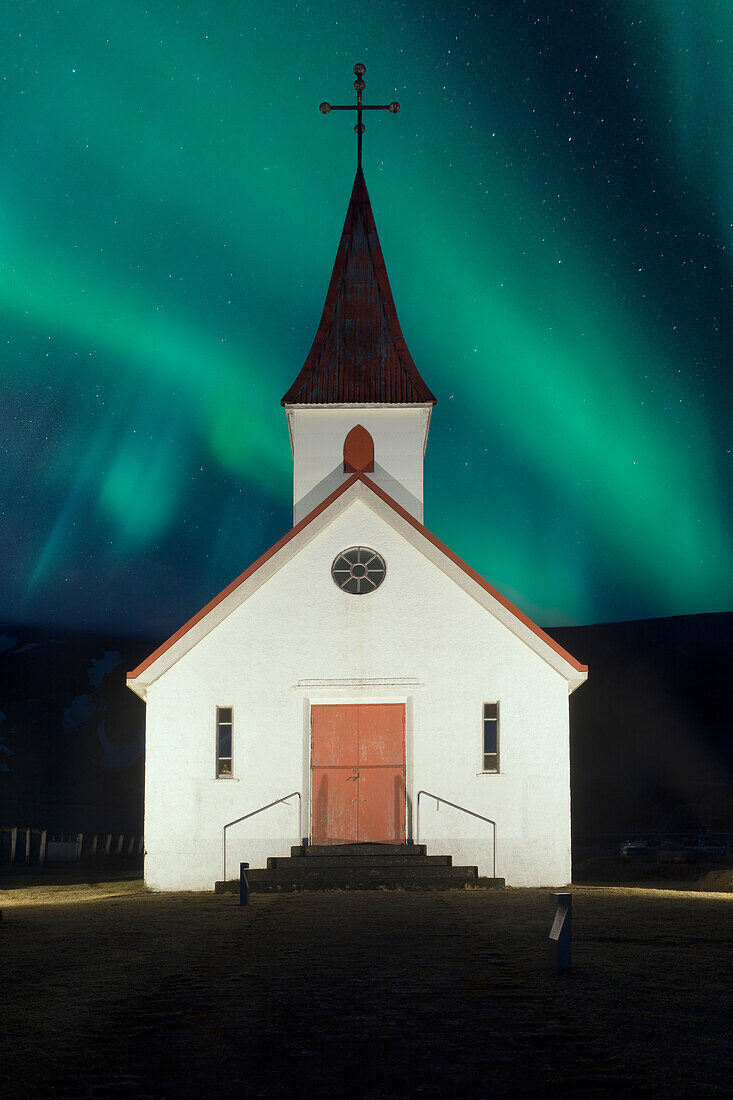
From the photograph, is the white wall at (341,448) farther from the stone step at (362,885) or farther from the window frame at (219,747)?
the stone step at (362,885)

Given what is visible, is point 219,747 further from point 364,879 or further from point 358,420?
point 358,420

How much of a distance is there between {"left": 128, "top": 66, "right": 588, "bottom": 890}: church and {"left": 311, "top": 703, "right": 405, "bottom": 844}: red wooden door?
1.0 inches

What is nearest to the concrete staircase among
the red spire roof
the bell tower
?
the bell tower

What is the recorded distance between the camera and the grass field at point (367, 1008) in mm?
5980

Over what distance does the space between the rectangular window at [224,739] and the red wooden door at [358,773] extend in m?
1.53

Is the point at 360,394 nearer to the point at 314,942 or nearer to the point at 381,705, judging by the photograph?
the point at 381,705

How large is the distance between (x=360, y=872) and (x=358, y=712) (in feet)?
10.8

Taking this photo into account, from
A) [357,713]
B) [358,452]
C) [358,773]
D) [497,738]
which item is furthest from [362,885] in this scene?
[358,452]

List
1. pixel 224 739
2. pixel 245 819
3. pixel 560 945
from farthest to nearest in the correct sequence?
pixel 224 739 → pixel 245 819 → pixel 560 945

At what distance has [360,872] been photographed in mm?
19359

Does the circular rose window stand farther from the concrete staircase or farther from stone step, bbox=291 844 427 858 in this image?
the concrete staircase

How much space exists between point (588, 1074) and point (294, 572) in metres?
16.5

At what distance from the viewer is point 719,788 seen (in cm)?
8238

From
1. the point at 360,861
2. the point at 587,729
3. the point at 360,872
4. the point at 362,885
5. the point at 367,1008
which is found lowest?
the point at 362,885
